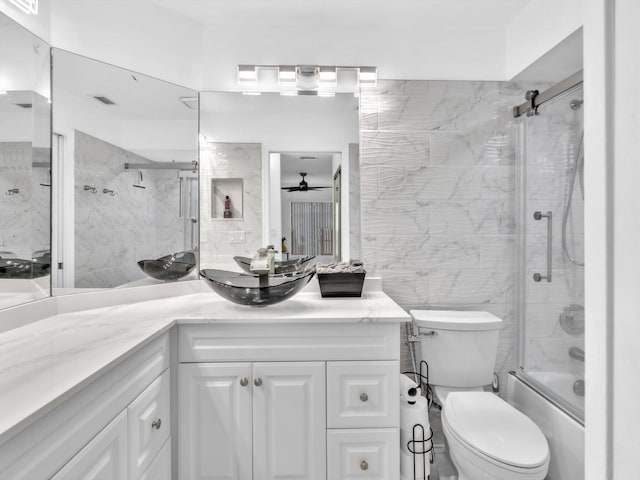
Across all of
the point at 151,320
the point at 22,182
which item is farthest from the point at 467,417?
the point at 22,182

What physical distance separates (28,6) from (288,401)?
189 cm

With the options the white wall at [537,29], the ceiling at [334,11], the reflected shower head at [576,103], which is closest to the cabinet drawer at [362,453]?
the reflected shower head at [576,103]

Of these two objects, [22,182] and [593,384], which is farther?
[22,182]

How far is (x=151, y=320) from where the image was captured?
1498mm

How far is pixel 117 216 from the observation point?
6.00 ft

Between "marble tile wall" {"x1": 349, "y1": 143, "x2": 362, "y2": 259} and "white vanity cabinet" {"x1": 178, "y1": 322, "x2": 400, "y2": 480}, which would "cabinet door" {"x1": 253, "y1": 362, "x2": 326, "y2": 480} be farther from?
"marble tile wall" {"x1": 349, "y1": 143, "x2": 362, "y2": 259}

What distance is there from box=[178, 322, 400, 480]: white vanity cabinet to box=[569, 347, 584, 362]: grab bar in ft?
3.32

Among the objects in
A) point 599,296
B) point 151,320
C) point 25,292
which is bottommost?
point 151,320

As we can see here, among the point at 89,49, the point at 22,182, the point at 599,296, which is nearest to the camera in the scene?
the point at 599,296

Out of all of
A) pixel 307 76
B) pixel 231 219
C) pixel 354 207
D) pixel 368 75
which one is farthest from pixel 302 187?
pixel 368 75

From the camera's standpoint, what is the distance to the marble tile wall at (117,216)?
5.57 feet

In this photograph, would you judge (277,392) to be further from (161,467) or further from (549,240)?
(549,240)

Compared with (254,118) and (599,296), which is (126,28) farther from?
(599,296)

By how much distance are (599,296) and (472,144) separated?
2.09 m
